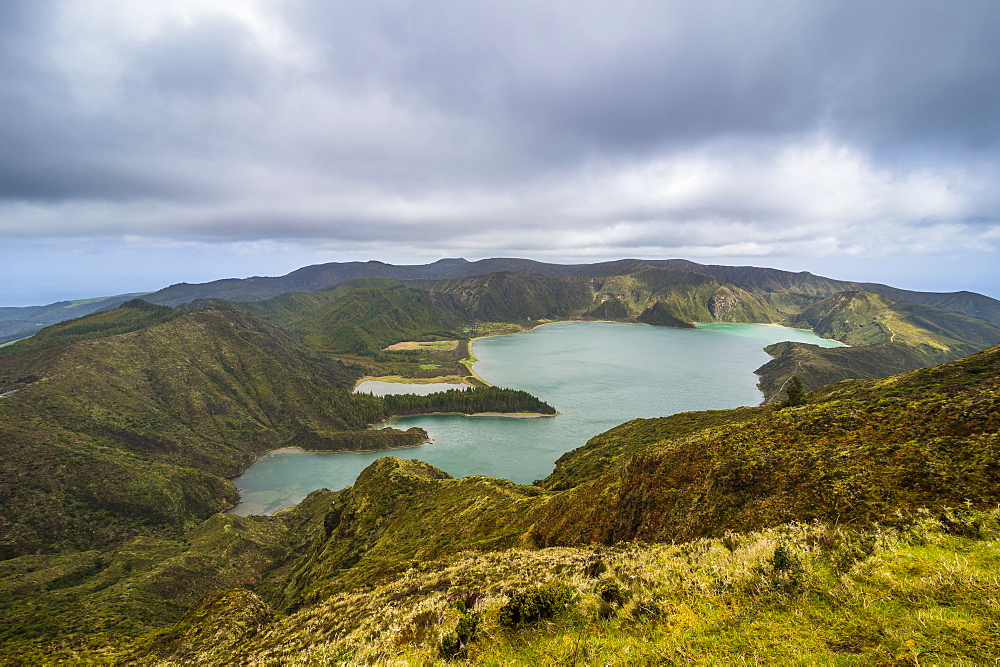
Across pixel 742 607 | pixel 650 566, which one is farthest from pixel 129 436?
pixel 742 607

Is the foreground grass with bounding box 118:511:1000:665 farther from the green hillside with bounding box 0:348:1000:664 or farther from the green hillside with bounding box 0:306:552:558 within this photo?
the green hillside with bounding box 0:306:552:558

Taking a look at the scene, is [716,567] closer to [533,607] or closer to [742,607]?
[742,607]

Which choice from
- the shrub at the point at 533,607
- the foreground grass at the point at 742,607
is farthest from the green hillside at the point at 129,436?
the shrub at the point at 533,607

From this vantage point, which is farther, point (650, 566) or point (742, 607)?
point (650, 566)

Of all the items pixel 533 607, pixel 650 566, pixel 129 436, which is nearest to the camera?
pixel 533 607

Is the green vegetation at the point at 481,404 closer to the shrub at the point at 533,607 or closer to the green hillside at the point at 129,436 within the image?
the green hillside at the point at 129,436

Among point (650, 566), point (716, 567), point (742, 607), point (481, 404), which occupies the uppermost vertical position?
point (742, 607)

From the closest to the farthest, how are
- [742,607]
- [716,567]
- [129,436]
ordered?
[742,607] → [716,567] → [129,436]

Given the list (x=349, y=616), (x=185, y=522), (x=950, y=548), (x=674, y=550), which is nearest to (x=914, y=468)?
(x=950, y=548)

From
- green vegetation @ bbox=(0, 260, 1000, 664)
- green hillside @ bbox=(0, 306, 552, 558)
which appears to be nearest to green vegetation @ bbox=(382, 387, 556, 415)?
green hillside @ bbox=(0, 306, 552, 558)
